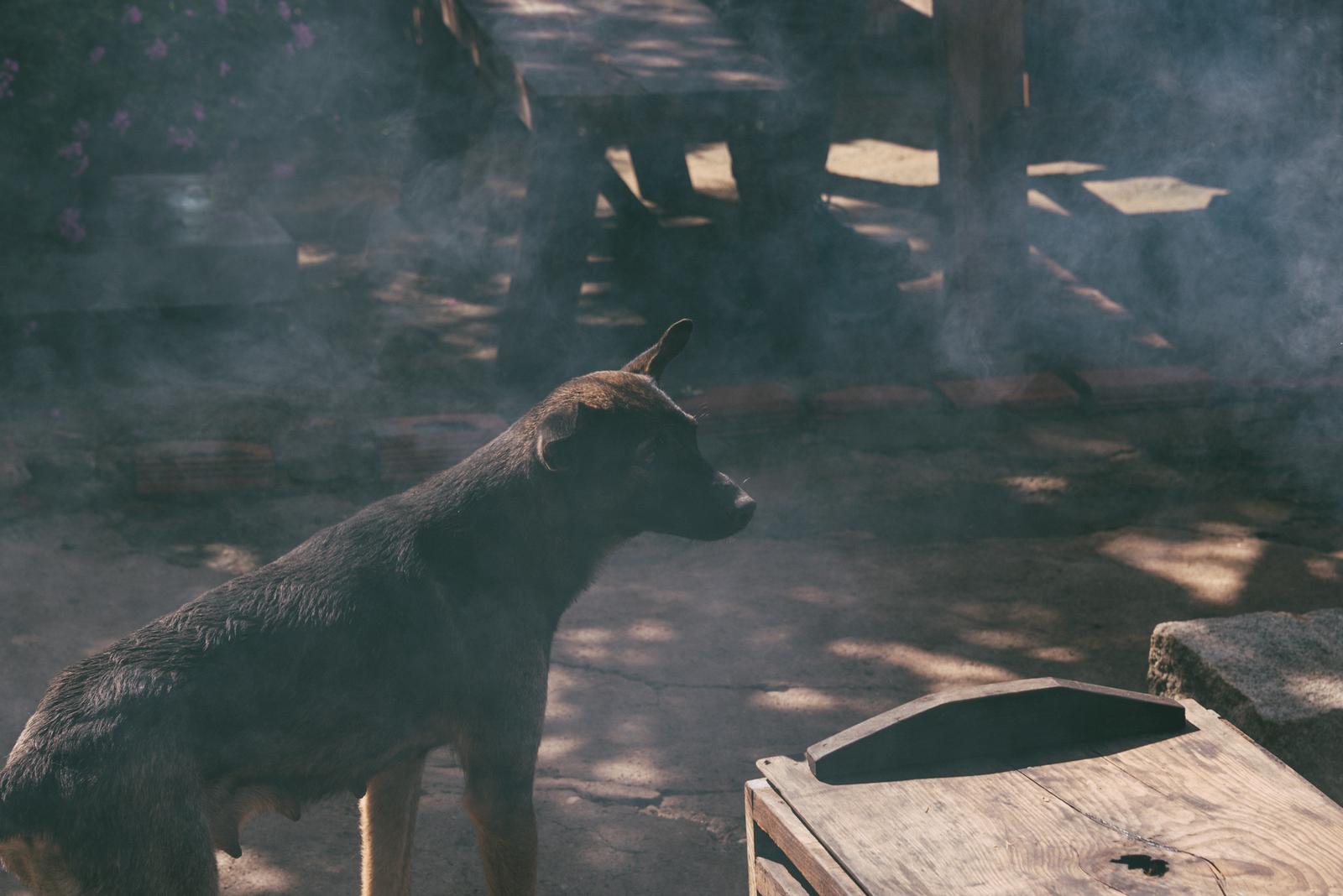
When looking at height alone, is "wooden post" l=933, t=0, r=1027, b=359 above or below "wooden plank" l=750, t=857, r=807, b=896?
above

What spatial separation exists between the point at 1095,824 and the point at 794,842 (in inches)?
20.3

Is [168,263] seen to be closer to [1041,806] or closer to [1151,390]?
[1151,390]

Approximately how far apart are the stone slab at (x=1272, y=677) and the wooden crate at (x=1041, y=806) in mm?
865

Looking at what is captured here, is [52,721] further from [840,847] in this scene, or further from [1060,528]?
[1060,528]

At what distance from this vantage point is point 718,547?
5020 millimetres

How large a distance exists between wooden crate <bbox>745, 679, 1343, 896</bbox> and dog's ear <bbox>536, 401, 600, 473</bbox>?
80cm

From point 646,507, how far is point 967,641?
178 cm

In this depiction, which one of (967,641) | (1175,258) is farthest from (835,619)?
(1175,258)

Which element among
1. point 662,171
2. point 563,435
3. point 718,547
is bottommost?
point 718,547

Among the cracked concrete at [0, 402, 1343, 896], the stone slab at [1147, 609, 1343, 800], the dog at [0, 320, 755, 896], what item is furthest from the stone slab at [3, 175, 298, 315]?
the stone slab at [1147, 609, 1343, 800]

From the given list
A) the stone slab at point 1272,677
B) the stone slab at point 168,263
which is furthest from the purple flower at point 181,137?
the stone slab at point 1272,677

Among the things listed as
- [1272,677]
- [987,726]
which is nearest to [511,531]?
[987,726]

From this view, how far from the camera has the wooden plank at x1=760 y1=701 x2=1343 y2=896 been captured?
6.82ft

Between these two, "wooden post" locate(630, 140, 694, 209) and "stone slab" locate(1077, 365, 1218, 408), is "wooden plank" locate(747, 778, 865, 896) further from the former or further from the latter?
"wooden post" locate(630, 140, 694, 209)
